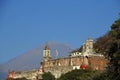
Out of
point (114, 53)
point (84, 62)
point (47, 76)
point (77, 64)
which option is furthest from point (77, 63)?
point (114, 53)

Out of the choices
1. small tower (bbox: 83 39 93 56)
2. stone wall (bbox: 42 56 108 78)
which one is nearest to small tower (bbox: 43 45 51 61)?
stone wall (bbox: 42 56 108 78)

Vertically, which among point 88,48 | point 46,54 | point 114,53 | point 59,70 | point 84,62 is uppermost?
point 46,54

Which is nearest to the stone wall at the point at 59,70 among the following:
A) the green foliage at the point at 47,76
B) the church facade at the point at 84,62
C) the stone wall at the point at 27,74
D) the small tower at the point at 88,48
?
the church facade at the point at 84,62

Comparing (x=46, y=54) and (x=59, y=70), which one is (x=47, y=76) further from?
(x=46, y=54)

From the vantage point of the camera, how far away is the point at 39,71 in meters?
81.6

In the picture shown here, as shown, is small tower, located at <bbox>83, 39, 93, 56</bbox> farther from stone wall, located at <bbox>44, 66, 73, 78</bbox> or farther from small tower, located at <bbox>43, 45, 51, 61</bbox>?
small tower, located at <bbox>43, 45, 51, 61</bbox>

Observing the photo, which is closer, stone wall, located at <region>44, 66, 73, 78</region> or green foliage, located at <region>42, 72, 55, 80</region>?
green foliage, located at <region>42, 72, 55, 80</region>

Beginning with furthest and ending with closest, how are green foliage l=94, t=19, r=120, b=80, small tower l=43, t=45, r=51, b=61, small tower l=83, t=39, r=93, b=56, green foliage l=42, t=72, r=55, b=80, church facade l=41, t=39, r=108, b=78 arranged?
small tower l=43, t=45, r=51, b=61 < small tower l=83, t=39, r=93, b=56 < church facade l=41, t=39, r=108, b=78 < green foliage l=42, t=72, r=55, b=80 < green foliage l=94, t=19, r=120, b=80

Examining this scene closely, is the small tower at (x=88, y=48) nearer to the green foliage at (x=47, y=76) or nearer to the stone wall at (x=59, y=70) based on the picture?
the stone wall at (x=59, y=70)

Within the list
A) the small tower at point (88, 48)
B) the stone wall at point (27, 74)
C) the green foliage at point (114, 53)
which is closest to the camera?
the green foliage at point (114, 53)

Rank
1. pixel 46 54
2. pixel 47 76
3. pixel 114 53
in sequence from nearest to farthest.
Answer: pixel 114 53
pixel 47 76
pixel 46 54

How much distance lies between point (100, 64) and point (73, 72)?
28.3ft

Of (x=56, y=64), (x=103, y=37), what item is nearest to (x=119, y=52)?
(x=56, y=64)

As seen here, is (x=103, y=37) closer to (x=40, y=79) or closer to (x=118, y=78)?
(x=40, y=79)
